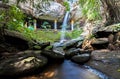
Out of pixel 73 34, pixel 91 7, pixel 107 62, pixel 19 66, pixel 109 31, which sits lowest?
pixel 73 34

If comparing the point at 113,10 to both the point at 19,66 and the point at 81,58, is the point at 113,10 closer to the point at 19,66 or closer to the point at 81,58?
the point at 81,58

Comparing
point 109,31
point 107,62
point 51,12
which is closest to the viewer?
point 107,62

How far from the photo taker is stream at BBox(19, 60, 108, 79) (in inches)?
179

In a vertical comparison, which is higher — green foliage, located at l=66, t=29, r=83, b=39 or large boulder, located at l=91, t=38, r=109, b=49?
large boulder, located at l=91, t=38, r=109, b=49

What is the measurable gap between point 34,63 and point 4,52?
70.0 inches

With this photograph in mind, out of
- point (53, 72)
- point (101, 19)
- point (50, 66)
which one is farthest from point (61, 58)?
point (101, 19)

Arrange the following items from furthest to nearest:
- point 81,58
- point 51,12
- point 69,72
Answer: point 51,12, point 81,58, point 69,72

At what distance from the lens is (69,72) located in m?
5.03

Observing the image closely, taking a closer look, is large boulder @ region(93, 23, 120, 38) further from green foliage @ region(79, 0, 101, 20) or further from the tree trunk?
green foliage @ region(79, 0, 101, 20)

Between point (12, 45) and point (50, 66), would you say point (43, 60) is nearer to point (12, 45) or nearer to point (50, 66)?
point (50, 66)

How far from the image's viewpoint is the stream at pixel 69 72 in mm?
4547

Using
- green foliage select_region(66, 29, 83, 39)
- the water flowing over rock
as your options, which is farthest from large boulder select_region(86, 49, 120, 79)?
the water flowing over rock

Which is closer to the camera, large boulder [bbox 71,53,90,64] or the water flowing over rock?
large boulder [bbox 71,53,90,64]

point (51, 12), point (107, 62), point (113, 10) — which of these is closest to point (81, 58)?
point (107, 62)
